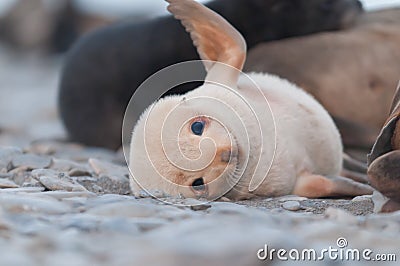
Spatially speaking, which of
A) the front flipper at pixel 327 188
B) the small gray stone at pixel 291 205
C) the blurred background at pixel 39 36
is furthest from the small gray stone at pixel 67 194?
the blurred background at pixel 39 36

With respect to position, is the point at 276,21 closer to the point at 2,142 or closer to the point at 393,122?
the point at 2,142

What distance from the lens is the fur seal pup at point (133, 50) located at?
500cm

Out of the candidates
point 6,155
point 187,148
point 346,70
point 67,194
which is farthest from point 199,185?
point 346,70

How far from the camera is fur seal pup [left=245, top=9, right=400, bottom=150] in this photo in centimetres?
477

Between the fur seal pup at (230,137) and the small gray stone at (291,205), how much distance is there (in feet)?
0.78

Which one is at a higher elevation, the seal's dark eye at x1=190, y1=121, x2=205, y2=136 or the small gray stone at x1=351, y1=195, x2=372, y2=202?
the seal's dark eye at x1=190, y1=121, x2=205, y2=136

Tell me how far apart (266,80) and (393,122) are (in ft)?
3.65

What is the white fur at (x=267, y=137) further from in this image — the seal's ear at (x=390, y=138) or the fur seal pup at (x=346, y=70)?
the fur seal pup at (x=346, y=70)

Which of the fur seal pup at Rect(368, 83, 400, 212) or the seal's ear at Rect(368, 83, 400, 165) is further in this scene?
the seal's ear at Rect(368, 83, 400, 165)

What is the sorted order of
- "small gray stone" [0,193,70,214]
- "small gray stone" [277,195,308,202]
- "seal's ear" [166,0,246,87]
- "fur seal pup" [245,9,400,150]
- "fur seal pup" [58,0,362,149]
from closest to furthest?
1. "small gray stone" [0,193,70,214]
2. "small gray stone" [277,195,308,202]
3. "seal's ear" [166,0,246,87]
4. "fur seal pup" [245,9,400,150]
5. "fur seal pup" [58,0,362,149]

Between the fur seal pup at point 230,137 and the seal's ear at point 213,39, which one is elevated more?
the seal's ear at point 213,39

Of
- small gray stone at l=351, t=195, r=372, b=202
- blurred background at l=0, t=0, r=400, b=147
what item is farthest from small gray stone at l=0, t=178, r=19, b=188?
blurred background at l=0, t=0, r=400, b=147

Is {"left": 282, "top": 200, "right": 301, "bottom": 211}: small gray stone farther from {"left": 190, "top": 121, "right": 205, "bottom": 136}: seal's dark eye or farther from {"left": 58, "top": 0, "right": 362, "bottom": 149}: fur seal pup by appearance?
{"left": 58, "top": 0, "right": 362, "bottom": 149}: fur seal pup
